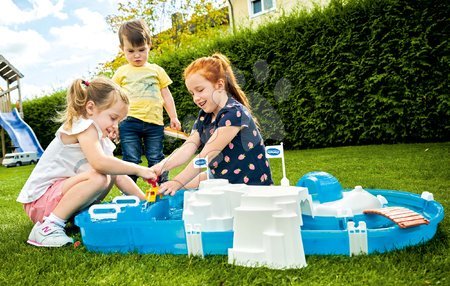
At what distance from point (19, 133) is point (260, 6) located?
24.1ft

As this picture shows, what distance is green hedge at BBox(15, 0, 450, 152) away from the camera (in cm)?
556

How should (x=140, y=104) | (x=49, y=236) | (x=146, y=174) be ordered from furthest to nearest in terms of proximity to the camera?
(x=140, y=104) < (x=146, y=174) < (x=49, y=236)

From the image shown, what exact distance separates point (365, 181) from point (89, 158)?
2.24m

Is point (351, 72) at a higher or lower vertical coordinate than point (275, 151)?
higher

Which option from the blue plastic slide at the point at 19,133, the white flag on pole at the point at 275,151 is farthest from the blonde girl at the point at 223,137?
the blue plastic slide at the point at 19,133

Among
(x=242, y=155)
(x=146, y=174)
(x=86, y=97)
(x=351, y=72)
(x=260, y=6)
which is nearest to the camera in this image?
(x=146, y=174)

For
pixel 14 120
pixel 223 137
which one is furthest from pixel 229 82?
pixel 14 120

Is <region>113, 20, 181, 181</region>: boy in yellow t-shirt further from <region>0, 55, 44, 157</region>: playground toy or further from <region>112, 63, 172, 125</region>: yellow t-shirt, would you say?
<region>0, 55, 44, 157</region>: playground toy

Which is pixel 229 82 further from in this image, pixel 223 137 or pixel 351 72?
pixel 351 72

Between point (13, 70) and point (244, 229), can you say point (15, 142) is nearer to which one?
point (13, 70)

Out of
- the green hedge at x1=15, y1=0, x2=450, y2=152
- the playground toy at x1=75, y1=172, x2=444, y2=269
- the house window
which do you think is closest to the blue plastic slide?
the green hedge at x1=15, y1=0, x2=450, y2=152

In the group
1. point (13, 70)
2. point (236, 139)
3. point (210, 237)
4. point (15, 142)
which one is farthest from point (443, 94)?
point (13, 70)

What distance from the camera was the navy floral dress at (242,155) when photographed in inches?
92.3

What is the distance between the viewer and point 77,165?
2320mm
